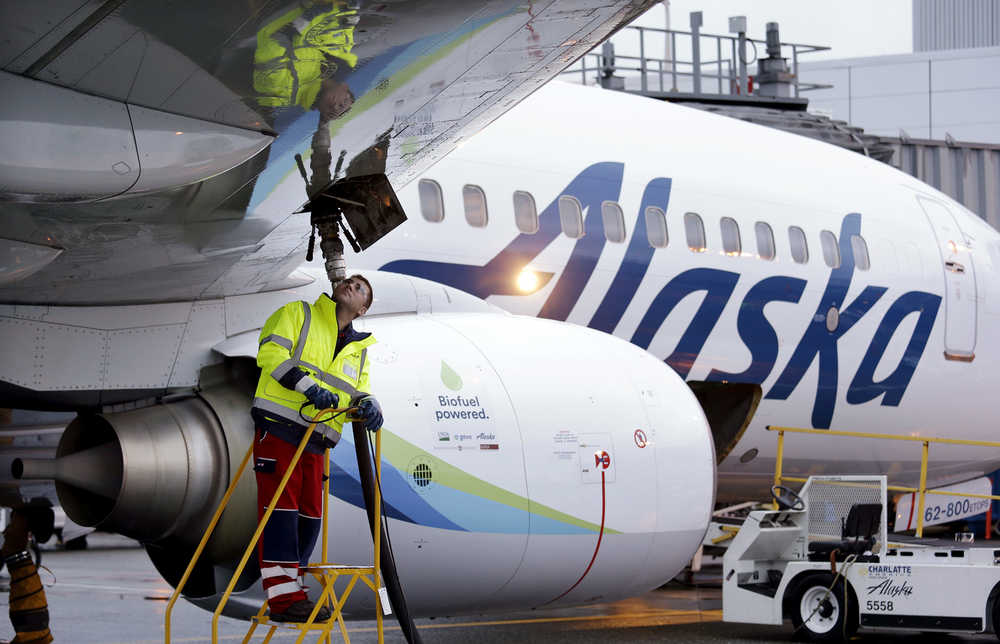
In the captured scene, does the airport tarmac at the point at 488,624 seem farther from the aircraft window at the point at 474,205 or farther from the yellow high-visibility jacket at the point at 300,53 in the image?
the yellow high-visibility jacket at the point at 300,53

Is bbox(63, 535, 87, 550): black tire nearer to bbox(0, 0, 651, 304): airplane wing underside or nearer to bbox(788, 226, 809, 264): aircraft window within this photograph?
bbox(788, 226, 809, 264): aircraft window

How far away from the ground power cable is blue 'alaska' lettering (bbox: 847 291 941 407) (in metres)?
6.09

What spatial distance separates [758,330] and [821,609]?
234 centimetres

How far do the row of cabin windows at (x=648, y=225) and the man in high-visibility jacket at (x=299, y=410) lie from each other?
287cm

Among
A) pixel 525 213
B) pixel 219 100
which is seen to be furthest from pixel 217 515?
pixel 525 213

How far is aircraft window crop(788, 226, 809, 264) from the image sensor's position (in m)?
10.8

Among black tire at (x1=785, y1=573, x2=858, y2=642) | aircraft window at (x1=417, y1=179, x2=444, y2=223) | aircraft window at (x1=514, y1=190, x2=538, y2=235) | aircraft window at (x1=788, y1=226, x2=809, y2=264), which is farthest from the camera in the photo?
aircraft window at (x1=788, y1=226, x2=809, y2=264)

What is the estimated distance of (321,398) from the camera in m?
5.46

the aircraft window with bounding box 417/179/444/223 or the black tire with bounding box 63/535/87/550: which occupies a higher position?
the aircraft window with bounding box 417/179/444/223

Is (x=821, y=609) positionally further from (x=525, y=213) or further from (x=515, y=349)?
(x=515, y=349)

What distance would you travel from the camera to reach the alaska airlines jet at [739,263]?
905 cm

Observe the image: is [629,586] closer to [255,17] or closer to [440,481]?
[440,481]

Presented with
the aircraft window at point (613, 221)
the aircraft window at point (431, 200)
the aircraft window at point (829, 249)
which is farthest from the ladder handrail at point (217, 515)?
the aircraft window at point (829, 249)

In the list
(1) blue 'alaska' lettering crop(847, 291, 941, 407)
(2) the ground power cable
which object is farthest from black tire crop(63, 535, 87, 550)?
(2) the ground power cable
